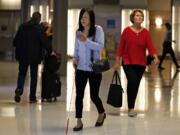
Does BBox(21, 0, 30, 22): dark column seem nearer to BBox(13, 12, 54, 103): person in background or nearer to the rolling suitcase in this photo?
the rolling suitcase

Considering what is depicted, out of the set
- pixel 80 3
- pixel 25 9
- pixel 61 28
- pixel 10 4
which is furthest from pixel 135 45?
pixel 80 3

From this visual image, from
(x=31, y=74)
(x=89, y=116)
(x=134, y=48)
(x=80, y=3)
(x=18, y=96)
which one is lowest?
(x=89, y=116)

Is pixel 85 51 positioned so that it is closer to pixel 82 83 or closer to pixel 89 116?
pixel 82 83

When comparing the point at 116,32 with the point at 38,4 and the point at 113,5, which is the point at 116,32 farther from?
the point at 38,4

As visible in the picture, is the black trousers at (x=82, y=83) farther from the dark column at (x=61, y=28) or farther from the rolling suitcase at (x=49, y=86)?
the dark column at (x=61, y=28)

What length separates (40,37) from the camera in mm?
11641

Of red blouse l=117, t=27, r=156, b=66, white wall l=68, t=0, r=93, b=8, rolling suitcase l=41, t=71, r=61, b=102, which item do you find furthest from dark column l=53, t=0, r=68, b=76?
white wall l=68, t=0, r=93, b=8

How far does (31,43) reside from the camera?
11.6 m

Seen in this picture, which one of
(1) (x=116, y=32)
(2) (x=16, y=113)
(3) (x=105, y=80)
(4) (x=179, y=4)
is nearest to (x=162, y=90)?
(3) (x=105, y=80)

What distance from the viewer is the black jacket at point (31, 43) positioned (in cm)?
1157

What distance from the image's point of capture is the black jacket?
11.6 meters

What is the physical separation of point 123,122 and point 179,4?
29465mm

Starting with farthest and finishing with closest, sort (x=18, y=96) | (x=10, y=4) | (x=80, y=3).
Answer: (x=80, y=3), (x=10, y=4), (x=18, y=96)

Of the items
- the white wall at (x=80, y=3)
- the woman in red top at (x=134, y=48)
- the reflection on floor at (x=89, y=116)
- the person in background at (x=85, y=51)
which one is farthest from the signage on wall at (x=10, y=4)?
the person in background at (x=85, y=51)
